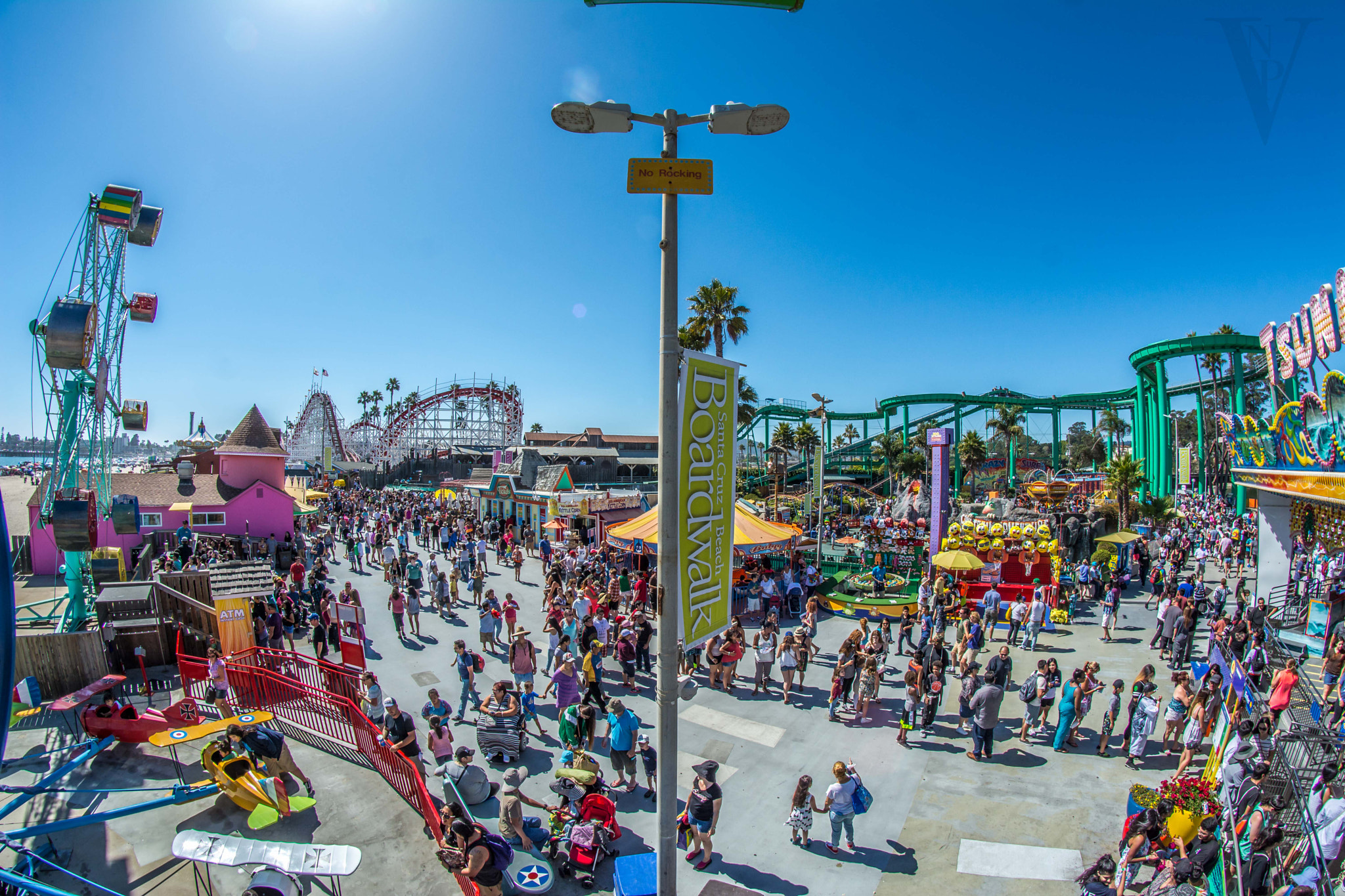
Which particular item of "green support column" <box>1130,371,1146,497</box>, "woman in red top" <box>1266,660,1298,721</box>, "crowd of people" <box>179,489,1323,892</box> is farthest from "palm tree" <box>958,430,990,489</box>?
"woman in red top" <box>1266,660,1298,721</box>

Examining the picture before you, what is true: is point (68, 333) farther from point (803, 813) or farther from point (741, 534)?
point (803, 813)

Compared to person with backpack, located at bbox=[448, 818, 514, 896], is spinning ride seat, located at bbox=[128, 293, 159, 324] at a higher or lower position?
higher

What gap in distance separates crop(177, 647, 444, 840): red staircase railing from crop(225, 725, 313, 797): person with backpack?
0.80m

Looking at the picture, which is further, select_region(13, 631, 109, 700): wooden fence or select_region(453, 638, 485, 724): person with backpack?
select_region(13, 631, 109, 700): wooden fence

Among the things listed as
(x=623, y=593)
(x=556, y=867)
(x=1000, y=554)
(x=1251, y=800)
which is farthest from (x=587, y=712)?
(x=1000, y=554)

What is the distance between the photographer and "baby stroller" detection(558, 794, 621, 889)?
221 inches

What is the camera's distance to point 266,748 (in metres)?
6.75

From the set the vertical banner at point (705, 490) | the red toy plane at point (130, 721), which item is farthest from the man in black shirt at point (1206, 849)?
the red toy plane at point (130, 721)

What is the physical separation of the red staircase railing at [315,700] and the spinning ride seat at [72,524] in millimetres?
4737

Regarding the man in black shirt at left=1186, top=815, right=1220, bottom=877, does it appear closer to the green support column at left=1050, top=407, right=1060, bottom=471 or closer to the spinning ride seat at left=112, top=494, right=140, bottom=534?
the spinning ride seat at left=112, top=494, right=140, bottom=534

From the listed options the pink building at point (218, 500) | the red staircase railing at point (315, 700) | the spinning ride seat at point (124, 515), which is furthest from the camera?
the pink building at point (218, 500)

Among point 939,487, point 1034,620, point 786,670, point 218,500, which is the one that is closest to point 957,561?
point 1034,620

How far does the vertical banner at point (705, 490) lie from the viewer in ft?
12.8

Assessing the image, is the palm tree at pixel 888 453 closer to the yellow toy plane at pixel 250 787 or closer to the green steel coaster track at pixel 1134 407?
the green steel coaster track at pixel 1134 407
